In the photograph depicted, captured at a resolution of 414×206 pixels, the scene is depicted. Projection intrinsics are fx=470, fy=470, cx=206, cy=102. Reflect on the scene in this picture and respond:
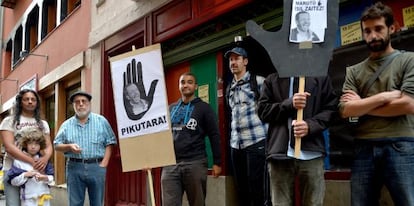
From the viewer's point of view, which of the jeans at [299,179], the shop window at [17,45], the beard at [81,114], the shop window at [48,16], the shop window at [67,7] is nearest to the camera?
the jeans at [299,179]

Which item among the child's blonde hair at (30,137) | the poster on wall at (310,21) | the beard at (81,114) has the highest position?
the poster on wall at (310,21)

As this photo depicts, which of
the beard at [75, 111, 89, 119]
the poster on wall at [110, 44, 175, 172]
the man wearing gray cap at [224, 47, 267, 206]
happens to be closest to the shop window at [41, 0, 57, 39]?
the beard at [75, 111, 89, 119]

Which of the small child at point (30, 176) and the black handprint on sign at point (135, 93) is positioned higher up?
the black handprint on sign at point (135, 93)

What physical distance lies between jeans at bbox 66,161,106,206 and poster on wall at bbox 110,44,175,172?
691mm

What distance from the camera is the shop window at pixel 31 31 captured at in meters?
15.0

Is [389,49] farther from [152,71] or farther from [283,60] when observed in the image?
[152,71]

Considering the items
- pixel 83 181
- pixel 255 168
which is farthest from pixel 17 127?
pixel 255 168

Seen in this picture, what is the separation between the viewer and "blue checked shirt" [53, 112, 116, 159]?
5035 mm

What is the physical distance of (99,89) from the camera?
9023 millimetres

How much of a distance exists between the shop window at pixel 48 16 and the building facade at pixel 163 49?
28 millimetres

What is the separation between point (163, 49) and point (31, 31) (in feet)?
32.2

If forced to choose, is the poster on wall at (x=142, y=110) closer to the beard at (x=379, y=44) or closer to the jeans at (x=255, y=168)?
the jeans at (x=255, y=168)

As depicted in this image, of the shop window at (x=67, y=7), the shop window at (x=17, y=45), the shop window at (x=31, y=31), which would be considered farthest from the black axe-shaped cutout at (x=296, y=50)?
the shop window at (x=17, y=45)

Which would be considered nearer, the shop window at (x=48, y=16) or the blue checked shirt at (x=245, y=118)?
the blue checked shirt at (x=245, y=118)
